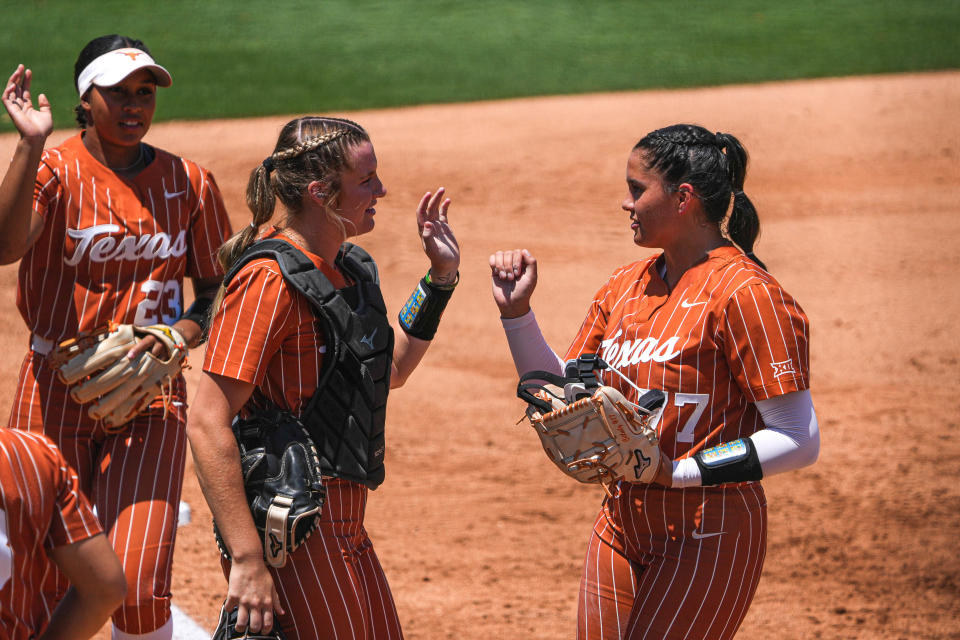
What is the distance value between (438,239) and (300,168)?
527 mm

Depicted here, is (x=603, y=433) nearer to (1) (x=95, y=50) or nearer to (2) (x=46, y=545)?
(2) (x=46, y=545)

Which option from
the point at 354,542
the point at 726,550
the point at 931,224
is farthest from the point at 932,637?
the point at 931,224

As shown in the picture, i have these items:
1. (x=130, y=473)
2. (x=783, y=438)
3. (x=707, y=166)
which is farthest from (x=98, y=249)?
(x=783, y=438)

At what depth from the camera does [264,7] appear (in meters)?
19.8

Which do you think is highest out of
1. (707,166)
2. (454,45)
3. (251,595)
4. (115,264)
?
(454,45)

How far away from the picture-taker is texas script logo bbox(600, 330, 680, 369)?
2.89 metres

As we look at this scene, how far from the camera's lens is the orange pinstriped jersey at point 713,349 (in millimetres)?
2789

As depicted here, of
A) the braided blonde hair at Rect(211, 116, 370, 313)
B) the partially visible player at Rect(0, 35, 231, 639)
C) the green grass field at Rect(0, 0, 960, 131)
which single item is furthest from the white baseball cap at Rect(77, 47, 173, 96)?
the green grass field at Rect(0, 0, 960, 131)

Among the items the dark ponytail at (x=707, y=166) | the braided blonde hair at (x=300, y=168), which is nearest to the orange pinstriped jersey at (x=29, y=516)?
the braided blonde hair at (x=300, y=168)

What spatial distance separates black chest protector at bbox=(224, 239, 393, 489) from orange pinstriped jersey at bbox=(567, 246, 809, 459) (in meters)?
0.71

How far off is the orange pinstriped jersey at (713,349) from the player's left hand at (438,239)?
533mm

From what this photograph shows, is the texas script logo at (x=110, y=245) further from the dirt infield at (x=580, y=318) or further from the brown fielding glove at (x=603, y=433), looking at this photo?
the dirt infield at (x=580, y=318)

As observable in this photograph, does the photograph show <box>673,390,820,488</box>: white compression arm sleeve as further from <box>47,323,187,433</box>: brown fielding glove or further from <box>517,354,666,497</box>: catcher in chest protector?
<box>47,323,187,433</box>: brown fielding glove

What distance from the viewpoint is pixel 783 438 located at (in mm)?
2797
